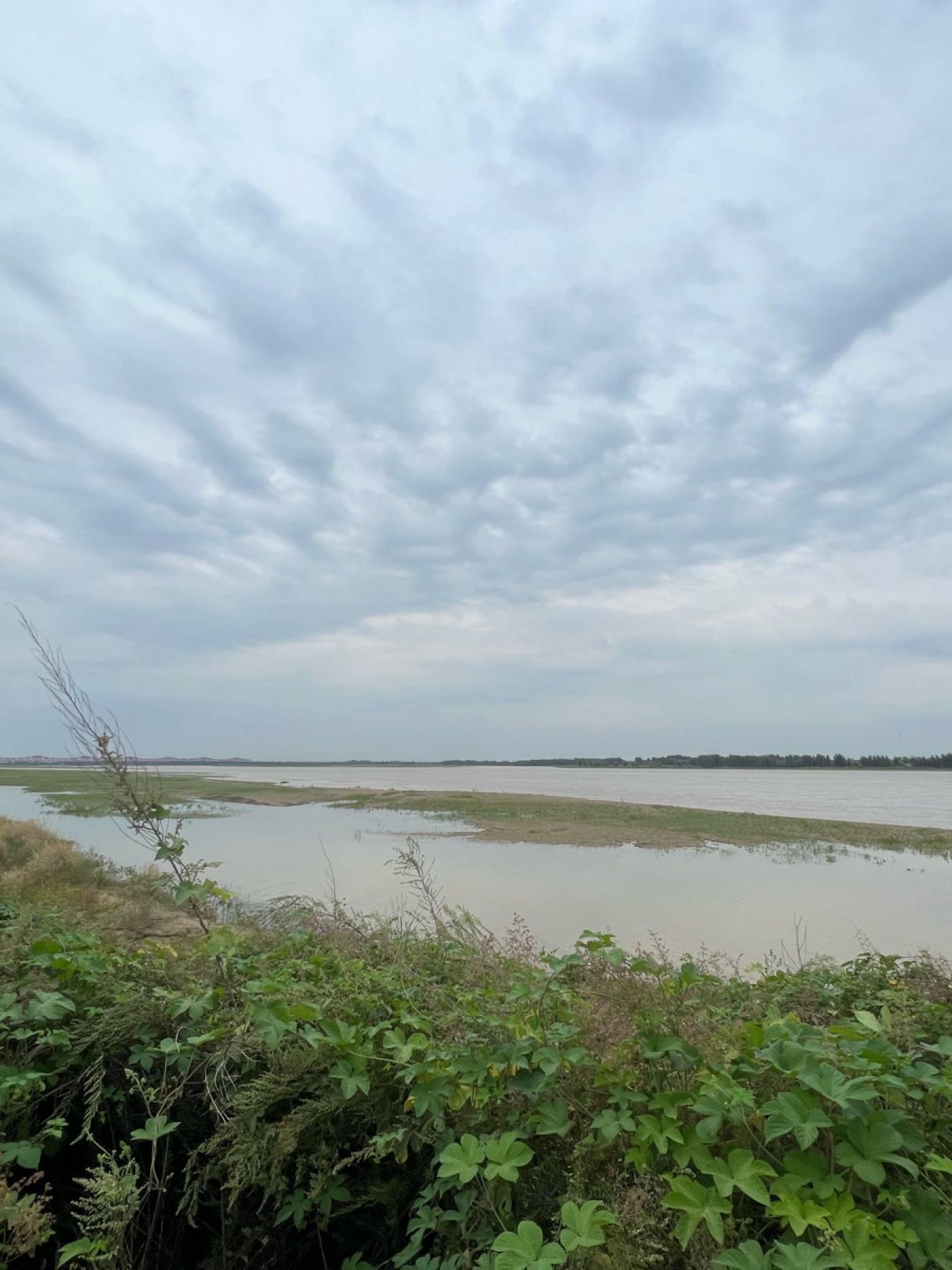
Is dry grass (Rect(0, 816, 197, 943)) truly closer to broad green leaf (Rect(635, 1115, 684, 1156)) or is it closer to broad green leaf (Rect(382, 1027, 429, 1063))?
broad green leaf (Rect(382, 1027, 429, 1063))

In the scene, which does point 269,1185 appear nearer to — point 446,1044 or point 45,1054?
point 446,1044

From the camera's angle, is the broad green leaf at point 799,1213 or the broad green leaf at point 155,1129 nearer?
the broad green leaf at point 799,1213

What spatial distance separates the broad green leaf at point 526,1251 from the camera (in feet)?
4.68

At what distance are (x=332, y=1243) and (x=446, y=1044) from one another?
0.81m

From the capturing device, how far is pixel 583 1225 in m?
1.50

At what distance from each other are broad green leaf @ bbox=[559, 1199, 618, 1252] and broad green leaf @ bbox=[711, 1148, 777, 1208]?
0.25 meters

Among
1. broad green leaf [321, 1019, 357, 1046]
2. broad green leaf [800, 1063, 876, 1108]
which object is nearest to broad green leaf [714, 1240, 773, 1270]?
broad green leaf [800, 1063, 876, 1108]

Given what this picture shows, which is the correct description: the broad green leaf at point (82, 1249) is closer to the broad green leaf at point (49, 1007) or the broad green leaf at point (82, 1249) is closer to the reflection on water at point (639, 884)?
the broad green leaf at point (49, 1007)

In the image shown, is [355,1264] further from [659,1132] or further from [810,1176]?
[810,1176]

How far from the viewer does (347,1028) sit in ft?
6.80

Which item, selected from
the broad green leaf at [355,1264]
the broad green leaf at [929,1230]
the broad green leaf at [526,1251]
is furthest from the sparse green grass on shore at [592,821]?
the broad green leaf at [929,1230]

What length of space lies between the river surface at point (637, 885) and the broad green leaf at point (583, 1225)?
16.9 feet

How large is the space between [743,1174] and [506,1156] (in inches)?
22.2

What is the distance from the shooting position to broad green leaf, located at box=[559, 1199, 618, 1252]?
→ 1.45 m
